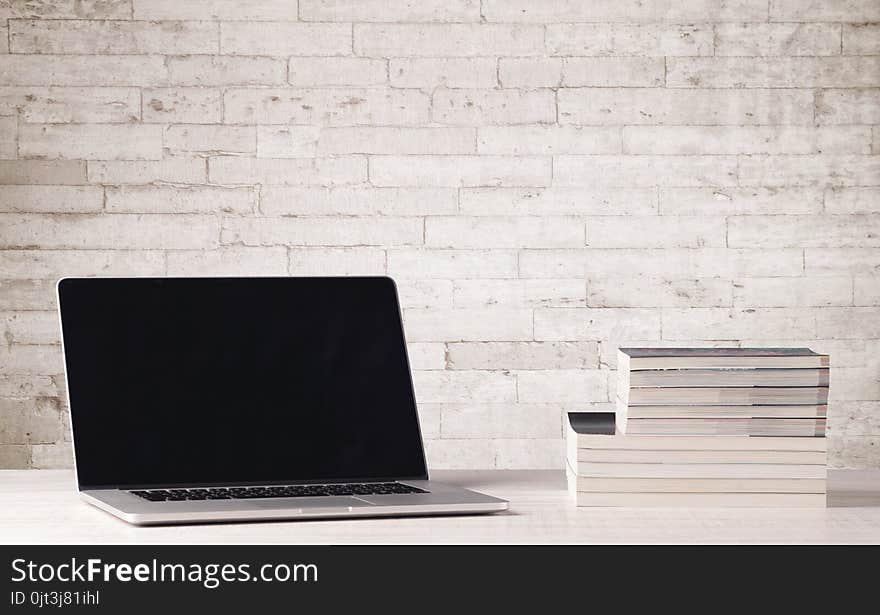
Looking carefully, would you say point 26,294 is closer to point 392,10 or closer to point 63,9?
point 63,9

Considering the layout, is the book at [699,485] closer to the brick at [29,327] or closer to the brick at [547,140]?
the brick at [547,140]

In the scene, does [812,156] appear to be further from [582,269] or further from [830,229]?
[582,269]

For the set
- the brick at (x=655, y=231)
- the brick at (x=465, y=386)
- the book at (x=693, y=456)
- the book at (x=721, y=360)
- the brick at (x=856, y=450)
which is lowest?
the brick at (x=856, y=450)

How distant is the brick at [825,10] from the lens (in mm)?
3285

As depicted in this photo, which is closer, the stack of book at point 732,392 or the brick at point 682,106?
the stack of book at point 732,392

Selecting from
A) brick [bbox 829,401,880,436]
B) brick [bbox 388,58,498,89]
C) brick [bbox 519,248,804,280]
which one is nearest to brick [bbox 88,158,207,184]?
brick [bbox 388,58,498,89]

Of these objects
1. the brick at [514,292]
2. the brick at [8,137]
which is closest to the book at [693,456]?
the brick at [514,292]

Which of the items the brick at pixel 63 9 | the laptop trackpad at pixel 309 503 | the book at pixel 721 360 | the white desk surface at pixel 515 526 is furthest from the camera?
the brick at pixel 63 9

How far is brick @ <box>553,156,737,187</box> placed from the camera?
3.29m

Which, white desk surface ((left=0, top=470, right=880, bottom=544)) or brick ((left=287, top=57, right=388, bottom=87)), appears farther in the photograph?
brick ((left=287, top=57, right=388, bottom=87))

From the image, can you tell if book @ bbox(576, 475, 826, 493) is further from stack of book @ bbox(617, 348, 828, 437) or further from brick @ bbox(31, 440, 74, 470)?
brick @ bbox(31, 440, 74, 470)

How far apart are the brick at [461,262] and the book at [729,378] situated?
2.10 meters

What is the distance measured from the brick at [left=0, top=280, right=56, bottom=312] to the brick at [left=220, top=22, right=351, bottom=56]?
2.78 feet

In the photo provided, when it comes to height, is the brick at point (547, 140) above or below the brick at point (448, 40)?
below
